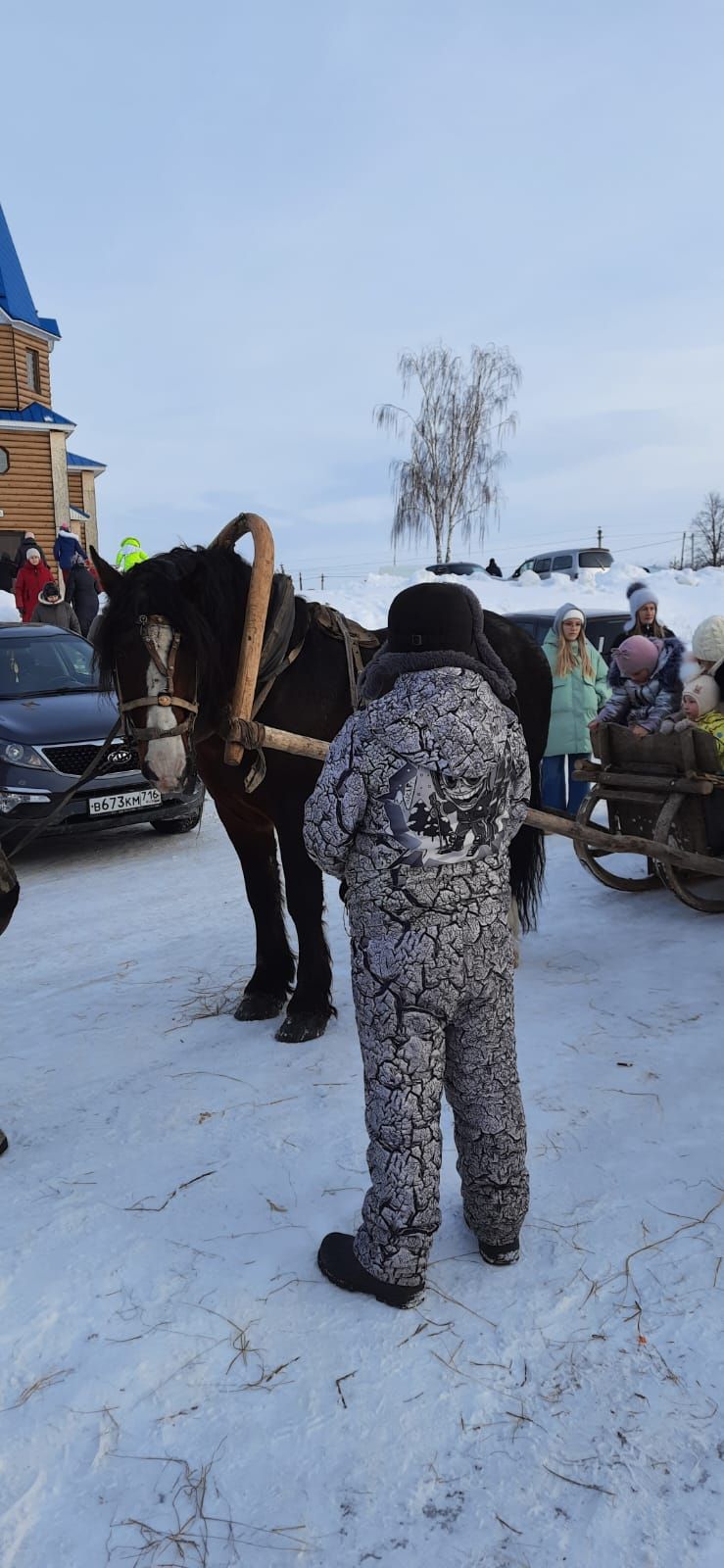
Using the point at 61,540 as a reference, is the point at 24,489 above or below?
above

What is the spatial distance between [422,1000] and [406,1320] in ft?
2.54

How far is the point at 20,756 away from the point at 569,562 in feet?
75.9

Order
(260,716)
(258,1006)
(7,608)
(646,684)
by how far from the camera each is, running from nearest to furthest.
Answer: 1. (260,716)
2. (258,1006)
3. (646,684)
4. (7,608)

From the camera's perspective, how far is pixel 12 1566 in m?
1.71

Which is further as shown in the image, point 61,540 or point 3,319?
point 3,319

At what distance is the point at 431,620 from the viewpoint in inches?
83.4

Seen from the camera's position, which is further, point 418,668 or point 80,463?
point 80,463

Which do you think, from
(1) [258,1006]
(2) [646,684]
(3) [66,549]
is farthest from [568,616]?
(3) [66,549]

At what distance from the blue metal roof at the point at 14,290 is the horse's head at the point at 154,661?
2585 centimetres

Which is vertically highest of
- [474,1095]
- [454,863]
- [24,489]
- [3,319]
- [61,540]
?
[3,319]

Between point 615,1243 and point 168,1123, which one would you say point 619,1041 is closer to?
point 615,1243

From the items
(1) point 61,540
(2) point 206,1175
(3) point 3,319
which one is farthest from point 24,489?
(2) point 206,1175

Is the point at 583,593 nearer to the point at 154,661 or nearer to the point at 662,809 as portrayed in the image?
the point at 662,809

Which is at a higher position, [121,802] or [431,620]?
[431,620]
